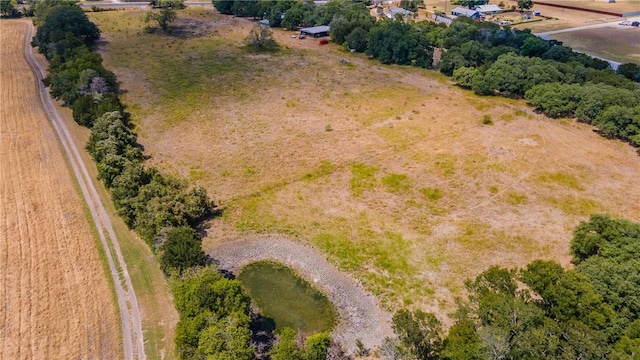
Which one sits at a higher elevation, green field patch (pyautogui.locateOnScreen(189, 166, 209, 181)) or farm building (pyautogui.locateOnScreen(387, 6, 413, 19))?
farm building (pyautogui.locateOnScreen(387, 6, 413, 19))

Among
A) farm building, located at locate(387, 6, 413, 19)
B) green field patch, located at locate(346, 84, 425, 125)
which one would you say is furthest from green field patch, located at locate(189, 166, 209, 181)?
farm building, located at locate(387, 6, 413, 19)

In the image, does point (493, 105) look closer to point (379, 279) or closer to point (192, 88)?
point (379, 279)

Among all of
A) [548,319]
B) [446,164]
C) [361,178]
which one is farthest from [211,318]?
[446,164]

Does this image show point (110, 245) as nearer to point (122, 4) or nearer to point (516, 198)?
point (516, 198)

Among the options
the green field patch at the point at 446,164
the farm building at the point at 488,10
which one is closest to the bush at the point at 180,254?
the green field patch at the point at 446,164

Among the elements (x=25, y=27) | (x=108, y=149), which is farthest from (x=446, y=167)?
(x=25, y=27)

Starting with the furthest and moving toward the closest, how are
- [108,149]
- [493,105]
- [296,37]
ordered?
[296,37] < [493,105] < [108,149]

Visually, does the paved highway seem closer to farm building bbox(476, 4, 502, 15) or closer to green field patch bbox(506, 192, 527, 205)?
farm building bbox(476, 4, 502, 15)

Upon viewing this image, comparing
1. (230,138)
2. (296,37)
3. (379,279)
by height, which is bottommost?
(379,279)
